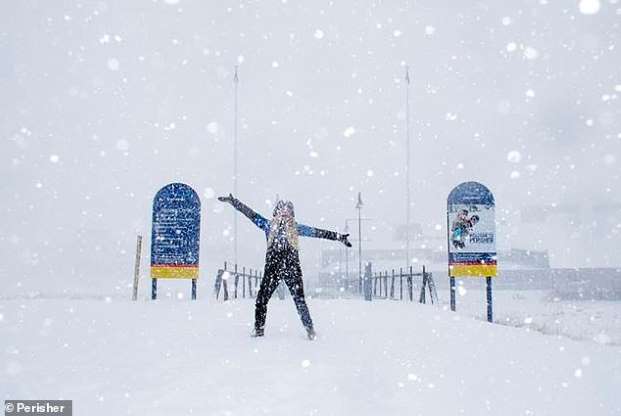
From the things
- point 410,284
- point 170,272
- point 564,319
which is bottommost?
point 564,319

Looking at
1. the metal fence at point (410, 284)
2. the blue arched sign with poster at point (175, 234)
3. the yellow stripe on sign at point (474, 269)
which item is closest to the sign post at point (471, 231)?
the yellow stripe on sign at point (474, 269)

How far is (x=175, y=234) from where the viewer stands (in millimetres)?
12398

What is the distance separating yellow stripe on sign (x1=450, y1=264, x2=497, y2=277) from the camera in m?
11.7

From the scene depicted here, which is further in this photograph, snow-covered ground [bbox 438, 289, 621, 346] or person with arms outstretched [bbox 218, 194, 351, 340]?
snow-covered ground [bbox 438, 289, 621, 346]

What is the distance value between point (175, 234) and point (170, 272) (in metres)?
0.97

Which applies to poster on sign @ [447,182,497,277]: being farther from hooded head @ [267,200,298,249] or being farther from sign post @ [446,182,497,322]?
hooded head @ [267,200,298,249]

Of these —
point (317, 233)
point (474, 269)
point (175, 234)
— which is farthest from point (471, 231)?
point (175, 234)

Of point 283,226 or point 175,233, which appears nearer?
point 283,226

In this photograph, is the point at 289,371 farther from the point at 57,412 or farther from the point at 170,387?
the point at 57,412

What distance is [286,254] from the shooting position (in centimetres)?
583

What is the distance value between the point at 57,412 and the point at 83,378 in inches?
27.2

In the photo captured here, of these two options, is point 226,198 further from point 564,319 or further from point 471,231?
point 564,319

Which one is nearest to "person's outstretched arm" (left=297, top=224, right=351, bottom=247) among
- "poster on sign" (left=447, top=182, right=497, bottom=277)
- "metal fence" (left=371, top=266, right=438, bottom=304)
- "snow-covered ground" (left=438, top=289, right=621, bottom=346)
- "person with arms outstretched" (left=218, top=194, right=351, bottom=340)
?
"person with arms outstretched" (left=218, top=194, right=351, bottom=340)

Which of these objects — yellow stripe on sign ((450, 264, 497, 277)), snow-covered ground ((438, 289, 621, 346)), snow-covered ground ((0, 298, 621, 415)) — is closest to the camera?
snow-covered ground ((0, 298, 621, 415))
